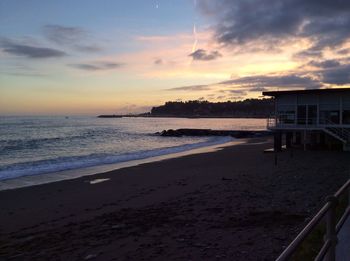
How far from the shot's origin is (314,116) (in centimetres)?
3100

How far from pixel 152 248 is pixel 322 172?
38.6 feet

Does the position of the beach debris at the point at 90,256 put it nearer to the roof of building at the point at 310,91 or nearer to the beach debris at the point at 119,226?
the beach debris at the point at 119,226

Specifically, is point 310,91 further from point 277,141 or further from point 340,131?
point 277,141

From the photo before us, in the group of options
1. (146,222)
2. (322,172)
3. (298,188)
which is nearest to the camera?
(146,222)

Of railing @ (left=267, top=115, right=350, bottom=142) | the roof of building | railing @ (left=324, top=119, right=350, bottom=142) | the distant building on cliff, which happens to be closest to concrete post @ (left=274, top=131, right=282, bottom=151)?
the distant building on cliff

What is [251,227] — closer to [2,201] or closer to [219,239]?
[219,239]

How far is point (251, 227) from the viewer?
31.0 feet

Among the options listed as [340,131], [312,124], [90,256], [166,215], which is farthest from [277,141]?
[90,256]

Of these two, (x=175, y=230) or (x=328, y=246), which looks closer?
(x=328, y=246)

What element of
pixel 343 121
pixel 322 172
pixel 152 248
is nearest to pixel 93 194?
pixel 152 248

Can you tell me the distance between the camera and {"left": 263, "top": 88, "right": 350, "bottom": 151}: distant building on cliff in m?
29.3

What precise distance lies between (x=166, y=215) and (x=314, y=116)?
2257 centimetres

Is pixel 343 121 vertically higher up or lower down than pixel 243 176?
higher up

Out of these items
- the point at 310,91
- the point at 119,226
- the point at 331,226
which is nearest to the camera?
the point at 331,226
